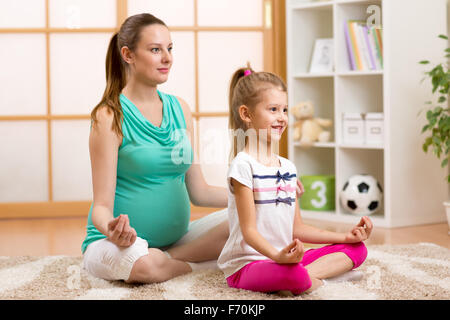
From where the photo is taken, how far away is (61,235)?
2.63 metres

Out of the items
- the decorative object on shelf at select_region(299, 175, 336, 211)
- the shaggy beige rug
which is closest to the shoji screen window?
the decorative object on shelf at select_region(299, 175, 336, 211)

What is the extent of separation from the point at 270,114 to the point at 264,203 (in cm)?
21

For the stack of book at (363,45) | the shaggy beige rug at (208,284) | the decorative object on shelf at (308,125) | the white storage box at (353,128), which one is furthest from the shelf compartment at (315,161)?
the shaggy beige rug at (208,284)

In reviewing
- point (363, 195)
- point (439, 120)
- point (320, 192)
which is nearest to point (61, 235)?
point (320, 192)

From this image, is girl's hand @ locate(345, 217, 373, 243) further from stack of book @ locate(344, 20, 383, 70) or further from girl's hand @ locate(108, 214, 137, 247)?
stack of book @ locate(344, 20, 383, 70)

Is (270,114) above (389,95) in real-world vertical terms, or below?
below

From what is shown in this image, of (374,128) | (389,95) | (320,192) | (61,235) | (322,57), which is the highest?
(322,57)

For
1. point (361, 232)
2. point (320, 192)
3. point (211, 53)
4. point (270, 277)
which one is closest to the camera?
point (270, 277)

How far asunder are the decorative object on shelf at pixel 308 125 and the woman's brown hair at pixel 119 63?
4.79ft

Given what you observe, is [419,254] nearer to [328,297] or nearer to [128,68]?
[328,297]

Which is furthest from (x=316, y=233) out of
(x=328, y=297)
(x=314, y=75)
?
(x=314, y=75)

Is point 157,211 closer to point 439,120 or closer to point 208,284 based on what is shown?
point 208,284
